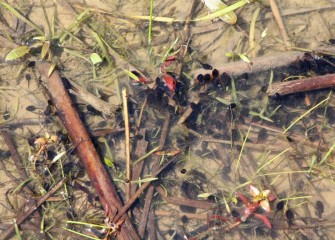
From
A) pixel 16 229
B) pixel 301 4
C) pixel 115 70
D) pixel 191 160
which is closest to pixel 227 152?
pixel 191 160

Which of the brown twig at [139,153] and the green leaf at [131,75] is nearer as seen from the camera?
the brown twig at [139,153]

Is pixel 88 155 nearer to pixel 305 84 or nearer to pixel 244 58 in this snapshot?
pixel 244 58

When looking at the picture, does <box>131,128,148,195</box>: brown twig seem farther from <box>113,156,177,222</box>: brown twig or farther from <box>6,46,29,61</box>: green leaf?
<box>6,46,29,61</box>: green leaf

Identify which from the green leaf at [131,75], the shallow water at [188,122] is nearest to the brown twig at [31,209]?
the shallow water at [188,122]

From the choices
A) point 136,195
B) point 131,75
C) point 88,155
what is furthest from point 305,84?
point 88,155

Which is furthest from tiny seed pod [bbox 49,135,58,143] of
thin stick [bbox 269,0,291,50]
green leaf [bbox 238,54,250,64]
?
thin stick [bbox 269,0,291,50]

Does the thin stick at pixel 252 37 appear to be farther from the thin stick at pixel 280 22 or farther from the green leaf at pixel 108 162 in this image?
the green leaf at pixel 108 162
